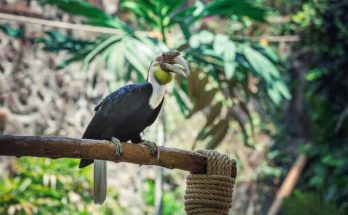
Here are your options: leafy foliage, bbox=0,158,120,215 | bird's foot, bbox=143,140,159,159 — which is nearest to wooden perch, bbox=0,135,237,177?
bird's foot, bbox=143,140,159,159

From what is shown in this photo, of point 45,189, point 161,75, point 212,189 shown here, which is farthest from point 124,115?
point 45,189

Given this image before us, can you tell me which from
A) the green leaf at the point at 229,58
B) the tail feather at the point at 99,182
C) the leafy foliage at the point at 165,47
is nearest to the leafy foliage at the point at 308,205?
the leafy foliage at the point at 165,47

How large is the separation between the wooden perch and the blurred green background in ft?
4.55

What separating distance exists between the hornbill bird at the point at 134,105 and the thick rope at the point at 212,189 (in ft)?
1.22

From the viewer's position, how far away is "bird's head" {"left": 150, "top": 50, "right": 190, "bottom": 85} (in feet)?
6.21

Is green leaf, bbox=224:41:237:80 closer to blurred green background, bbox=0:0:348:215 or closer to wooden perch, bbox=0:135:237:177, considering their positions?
blurred green background, bbox=0:0:348:215

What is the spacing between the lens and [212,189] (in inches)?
61.8

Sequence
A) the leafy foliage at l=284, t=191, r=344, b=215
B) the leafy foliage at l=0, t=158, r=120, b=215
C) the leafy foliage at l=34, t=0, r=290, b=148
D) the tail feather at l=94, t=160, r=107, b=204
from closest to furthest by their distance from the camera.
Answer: the tail feather at l=94, t=160, r=107, b=204 → the leafy foliage at l=284, t=191, r=344, b=215 → the leafy foliage at l=34, t=0, r=290, b=148 → the leafy foliage at l=0, t=158, r=120, b=215

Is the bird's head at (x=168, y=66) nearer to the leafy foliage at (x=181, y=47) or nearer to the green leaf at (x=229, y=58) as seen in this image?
the leafy foliage at (x=181, y=47)

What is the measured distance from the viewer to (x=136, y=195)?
4.91 metres

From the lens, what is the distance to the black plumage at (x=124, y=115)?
1915 mm

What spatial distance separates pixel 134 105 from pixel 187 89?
1688 millimetres

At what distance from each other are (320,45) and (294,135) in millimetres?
1017

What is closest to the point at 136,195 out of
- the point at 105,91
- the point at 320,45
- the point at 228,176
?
the point at 105,91
